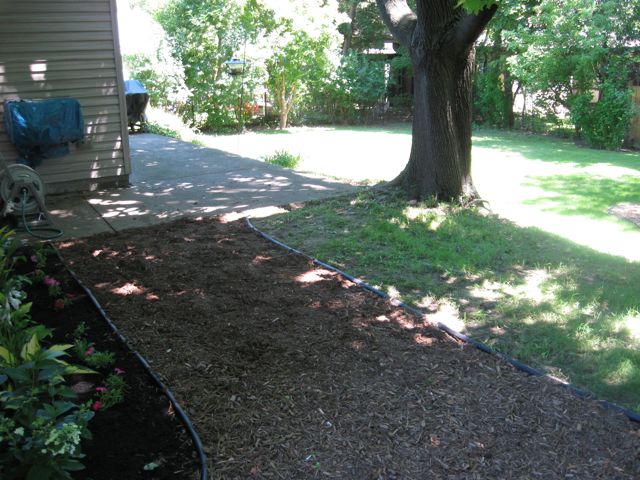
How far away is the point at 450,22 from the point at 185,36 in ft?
47.4

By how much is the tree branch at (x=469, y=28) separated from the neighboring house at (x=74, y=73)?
4437 mm

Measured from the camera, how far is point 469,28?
261 inches

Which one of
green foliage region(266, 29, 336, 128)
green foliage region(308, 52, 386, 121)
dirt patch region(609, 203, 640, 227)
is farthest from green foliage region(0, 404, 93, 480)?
green foliage region(308, 52, 386, 121)

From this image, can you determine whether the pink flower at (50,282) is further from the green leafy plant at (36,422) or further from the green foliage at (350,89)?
the green foliage at (350,89)

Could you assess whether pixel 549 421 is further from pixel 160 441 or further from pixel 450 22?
pixel 450 22

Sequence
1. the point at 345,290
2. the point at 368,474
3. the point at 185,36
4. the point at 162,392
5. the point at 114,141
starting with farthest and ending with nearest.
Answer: the point at 185,36 → the point at 114,141 → the point at 345,290 → the point at 162,392 → the point at 368,474

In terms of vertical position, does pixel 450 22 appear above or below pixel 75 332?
above

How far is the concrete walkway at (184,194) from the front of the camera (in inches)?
279

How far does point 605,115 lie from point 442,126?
8895mm

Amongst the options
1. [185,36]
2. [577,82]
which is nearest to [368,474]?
[577,82]

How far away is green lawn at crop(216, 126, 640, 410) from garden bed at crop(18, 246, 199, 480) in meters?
2.12

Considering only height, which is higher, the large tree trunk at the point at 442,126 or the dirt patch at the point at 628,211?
the large tree trunk at the point at 442,126

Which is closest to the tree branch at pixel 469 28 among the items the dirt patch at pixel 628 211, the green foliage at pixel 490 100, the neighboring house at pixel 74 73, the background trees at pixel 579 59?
the dirt patch at pixel 628 211

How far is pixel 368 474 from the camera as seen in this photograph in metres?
2.82
